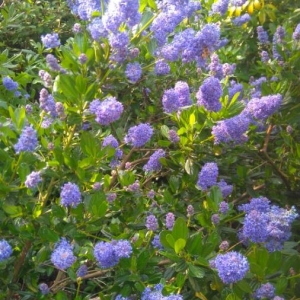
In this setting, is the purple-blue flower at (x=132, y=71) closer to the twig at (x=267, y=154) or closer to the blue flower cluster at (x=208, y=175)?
the blue flower cluster at (x=208, y=175)

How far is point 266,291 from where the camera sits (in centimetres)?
184

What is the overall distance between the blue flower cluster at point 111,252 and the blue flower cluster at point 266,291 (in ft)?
1.48

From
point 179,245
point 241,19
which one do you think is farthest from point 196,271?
point 241,19

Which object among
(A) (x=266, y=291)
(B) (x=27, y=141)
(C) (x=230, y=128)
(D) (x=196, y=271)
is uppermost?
(B) (x=27, y=141)

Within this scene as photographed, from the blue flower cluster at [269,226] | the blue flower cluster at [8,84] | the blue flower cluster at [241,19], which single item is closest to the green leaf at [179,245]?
the blue flower cluster at [269,226]

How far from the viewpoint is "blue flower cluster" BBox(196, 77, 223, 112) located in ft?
7.09

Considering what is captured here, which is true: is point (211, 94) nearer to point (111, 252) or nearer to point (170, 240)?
point (170, 240)

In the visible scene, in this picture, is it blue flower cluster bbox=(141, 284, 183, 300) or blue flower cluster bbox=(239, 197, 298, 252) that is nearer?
blue flower cluster bbox=(141, 284, 183, 300)

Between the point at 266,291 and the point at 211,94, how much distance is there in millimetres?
774

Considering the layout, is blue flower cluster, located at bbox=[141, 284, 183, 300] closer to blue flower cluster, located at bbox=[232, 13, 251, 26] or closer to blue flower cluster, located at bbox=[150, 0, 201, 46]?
blue flower cluster, located at bbox=[150, 0, 201, 46]

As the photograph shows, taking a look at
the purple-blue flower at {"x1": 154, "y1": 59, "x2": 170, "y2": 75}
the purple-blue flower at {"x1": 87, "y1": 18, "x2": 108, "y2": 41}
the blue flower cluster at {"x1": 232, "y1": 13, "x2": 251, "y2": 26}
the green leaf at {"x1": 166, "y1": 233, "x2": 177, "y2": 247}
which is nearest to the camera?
the green leaf at {"x1": 166, "y1": 233, "x2": 177, "y2": 247}

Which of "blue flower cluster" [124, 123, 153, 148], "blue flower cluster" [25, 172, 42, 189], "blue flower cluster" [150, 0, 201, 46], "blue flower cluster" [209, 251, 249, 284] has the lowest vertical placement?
"blue flower cluster" [209, 251, 249, 284]

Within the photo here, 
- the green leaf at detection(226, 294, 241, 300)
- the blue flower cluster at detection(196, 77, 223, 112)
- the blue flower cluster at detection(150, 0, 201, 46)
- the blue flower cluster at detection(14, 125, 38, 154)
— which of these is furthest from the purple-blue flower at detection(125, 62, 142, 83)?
the green leaf at detection(226, 294, 241, 300)

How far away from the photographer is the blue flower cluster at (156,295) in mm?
1702
